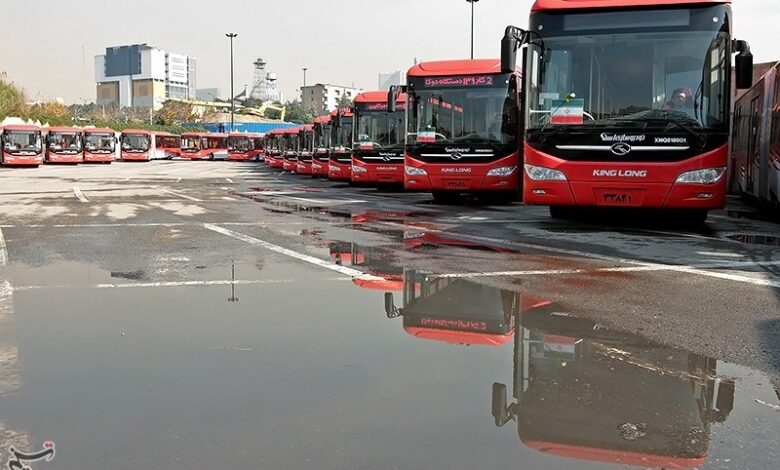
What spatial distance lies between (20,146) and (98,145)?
10.9 metres

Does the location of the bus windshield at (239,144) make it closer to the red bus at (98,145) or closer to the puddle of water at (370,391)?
the red bus at (98,145)

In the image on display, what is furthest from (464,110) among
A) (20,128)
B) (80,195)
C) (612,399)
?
(20,128)

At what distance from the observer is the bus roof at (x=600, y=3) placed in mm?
11027

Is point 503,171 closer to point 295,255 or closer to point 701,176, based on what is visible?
point 701,176

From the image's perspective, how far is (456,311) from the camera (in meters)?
5.59

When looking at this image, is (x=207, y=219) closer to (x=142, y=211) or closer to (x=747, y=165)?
(x=142, y=211)

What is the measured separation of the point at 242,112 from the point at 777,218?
135143 mm

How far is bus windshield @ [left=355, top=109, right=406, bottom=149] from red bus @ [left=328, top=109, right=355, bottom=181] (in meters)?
4.12

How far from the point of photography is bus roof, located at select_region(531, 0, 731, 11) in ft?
36.2

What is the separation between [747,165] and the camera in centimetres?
1941

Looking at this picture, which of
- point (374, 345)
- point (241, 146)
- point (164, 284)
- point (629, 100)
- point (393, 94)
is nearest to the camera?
point (374, 345)

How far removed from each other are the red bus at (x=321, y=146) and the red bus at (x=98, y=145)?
28553mm

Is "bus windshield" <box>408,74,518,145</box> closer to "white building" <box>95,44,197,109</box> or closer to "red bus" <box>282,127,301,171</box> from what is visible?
"red bus" <box>282,127,301,171</box>

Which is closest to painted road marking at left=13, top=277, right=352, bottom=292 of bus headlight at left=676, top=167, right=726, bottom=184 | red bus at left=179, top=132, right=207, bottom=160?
bus headlight at left=676, top=167, right=726, bottom=184
